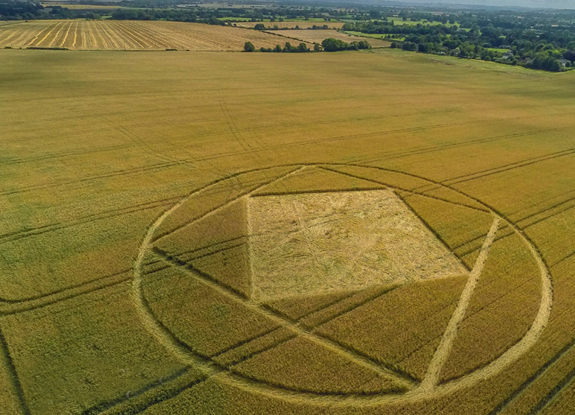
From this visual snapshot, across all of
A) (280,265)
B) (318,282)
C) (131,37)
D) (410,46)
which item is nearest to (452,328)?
(318,282)

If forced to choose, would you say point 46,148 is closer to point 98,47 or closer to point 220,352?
point 220,352

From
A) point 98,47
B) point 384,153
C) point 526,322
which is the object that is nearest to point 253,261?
point 526,322

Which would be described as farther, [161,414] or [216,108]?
[216,108]

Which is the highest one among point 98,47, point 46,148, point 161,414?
point 98,47

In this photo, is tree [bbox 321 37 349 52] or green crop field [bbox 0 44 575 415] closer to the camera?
green crop field [bbox 0 44 575 415]

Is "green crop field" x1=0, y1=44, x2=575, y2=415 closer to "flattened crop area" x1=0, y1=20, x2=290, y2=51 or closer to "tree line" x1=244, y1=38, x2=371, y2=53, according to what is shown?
"flattened crop area" x1=0, y1=20, x2=290, y2=51

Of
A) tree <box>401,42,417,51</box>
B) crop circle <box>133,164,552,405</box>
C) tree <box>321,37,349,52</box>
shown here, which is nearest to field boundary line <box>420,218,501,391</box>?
crop circle <box>133,164,552,405</box>

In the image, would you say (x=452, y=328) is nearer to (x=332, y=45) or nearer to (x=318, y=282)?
(x=318, y=282)
